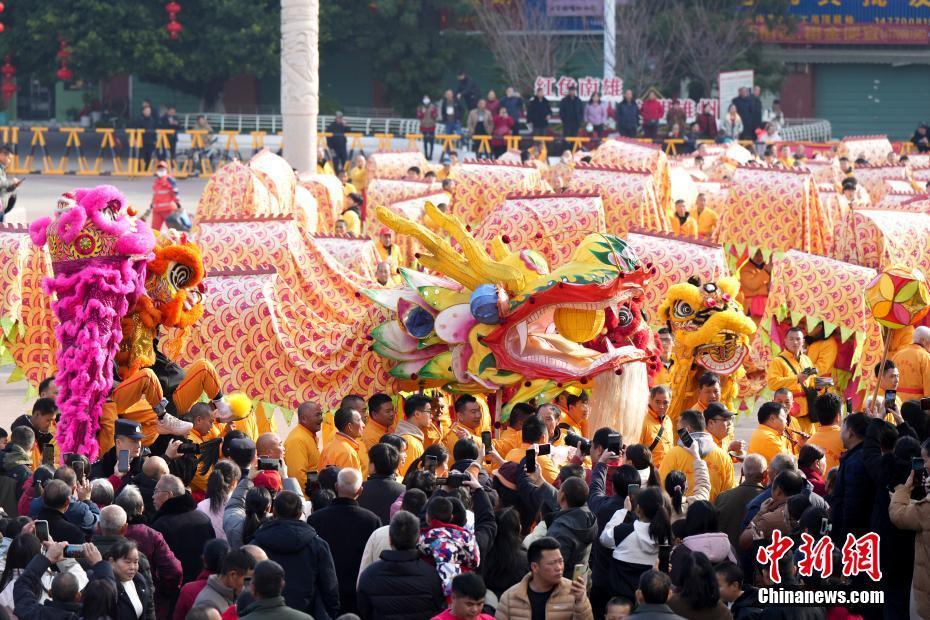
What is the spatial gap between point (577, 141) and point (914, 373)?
1770 centimetres

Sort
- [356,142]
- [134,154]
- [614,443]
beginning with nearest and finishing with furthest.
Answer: [614,443]
[356,142]
[134,154]

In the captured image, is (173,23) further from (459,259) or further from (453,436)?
(453,436)

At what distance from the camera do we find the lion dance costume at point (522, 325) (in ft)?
29.7

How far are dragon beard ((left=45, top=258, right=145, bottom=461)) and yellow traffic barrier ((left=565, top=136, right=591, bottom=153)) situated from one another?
18849 mm

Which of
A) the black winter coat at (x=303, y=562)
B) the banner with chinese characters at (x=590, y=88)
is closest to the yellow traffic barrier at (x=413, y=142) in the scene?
the banner with chinese characters at (x=590, y=88)

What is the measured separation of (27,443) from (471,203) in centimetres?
810

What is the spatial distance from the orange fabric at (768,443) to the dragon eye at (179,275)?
2.96m

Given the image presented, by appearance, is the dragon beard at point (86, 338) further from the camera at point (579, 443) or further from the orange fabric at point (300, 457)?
the camera at point (579, 443)

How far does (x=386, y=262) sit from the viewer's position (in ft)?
39.3

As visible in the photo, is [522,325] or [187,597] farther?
[522,325]

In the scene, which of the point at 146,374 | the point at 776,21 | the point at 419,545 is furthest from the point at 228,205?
the point at 776,21

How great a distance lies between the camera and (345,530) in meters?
6.64

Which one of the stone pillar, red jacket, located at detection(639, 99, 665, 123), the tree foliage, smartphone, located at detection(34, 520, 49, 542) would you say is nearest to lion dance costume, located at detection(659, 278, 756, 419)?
smartphone, located at detection(34, 520, 49, 542)

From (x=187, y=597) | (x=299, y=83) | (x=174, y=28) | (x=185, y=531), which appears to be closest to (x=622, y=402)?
(x=185, y=531)
